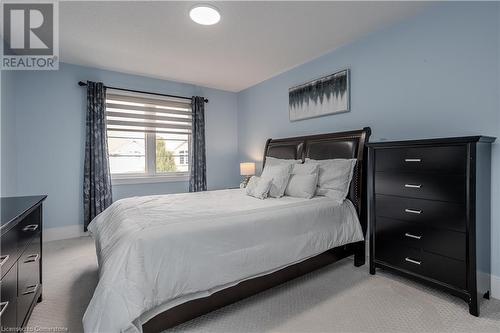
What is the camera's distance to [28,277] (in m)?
1.62

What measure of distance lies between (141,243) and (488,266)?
272cm

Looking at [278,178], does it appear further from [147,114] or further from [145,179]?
[147,114]

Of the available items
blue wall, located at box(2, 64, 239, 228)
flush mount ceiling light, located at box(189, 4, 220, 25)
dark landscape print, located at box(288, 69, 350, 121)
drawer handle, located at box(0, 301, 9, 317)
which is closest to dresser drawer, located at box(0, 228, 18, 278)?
drawer handle, located at box(0, 301, 9, 317)

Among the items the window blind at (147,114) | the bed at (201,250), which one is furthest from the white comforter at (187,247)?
the window blind at (147,114)

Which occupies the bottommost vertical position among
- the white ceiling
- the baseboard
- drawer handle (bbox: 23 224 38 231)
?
the baseboard

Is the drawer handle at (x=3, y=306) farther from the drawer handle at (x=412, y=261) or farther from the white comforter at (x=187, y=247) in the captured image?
the drawer handle at (x=412, y=261)

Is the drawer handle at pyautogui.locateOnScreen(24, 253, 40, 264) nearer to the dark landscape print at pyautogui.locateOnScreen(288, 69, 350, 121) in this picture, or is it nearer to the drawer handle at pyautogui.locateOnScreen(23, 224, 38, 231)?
the drawer handle at pyautogui.locateOnScreen(23, 224, 38, 231)

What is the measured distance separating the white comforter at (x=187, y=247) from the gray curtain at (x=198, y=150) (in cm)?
208

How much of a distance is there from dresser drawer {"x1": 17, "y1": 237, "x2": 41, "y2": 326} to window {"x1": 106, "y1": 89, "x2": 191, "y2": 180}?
7.35 feet

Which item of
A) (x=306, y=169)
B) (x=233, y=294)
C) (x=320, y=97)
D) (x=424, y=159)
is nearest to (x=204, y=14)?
(x=320, y=97)

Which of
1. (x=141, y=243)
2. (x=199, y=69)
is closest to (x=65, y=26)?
(x=199, y=69)

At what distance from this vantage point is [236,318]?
68.1 inches

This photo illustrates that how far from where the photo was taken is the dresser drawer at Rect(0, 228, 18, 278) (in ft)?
3.76

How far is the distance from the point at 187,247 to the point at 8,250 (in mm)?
901
